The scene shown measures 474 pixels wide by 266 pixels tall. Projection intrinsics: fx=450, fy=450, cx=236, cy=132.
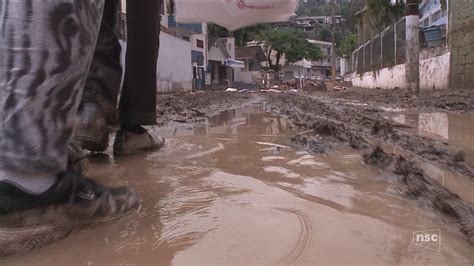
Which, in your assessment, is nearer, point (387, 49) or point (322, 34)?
point (387, 49)

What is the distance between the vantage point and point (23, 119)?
1017mm

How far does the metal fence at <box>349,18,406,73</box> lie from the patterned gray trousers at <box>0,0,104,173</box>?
570 inches

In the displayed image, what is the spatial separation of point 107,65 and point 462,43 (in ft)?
32.1

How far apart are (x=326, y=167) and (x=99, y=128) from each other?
3.03ft

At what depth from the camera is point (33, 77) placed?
1022 mm

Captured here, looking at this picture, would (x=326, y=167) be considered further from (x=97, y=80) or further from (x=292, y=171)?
(x=97, y=80)

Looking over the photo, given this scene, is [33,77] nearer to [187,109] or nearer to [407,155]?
[407,155]

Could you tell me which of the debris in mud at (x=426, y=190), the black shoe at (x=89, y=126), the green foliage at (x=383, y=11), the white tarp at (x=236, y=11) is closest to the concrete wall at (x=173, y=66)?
the white tarp at (x=236, y=11)

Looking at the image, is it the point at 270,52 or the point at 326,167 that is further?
the point at 270,52

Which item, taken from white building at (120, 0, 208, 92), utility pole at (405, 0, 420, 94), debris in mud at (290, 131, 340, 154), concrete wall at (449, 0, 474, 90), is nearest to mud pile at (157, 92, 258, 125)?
debris in mud at (290, 131, 340, 154)

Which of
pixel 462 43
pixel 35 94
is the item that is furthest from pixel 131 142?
pixel 462 43

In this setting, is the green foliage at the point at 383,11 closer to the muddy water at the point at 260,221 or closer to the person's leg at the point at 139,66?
the person's leg at the point at 139,66

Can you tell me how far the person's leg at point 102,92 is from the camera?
68.6 inches

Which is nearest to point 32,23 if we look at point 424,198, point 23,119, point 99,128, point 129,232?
A: point 23,119
